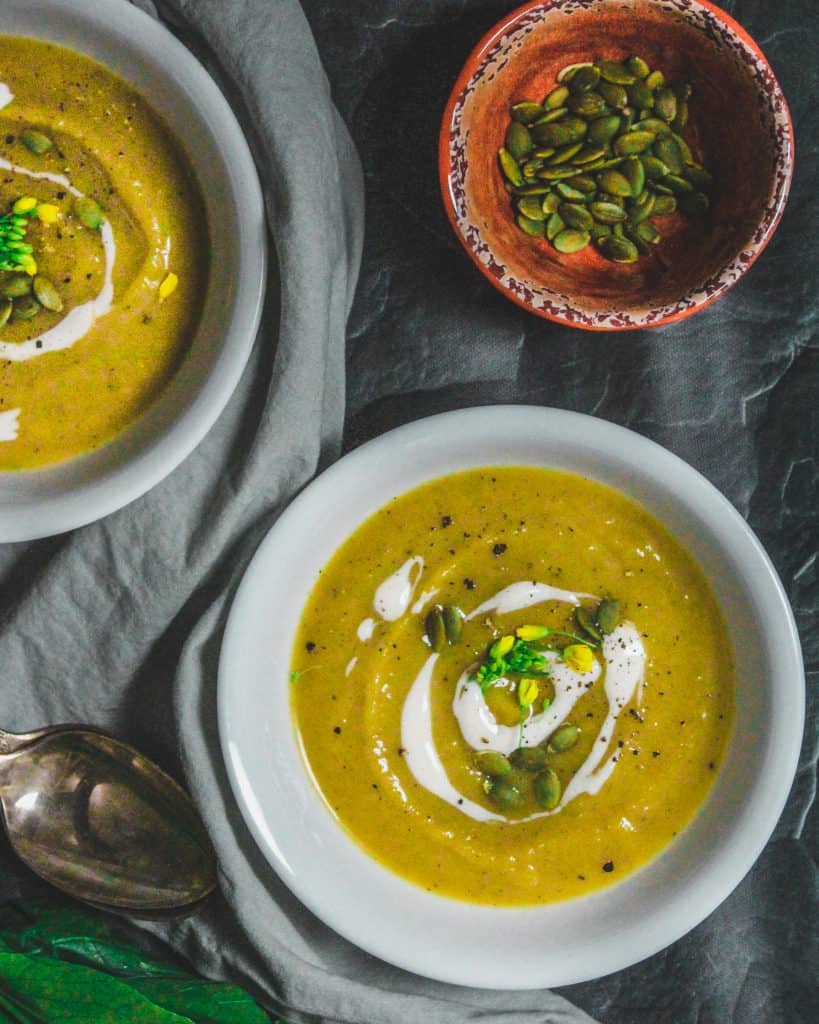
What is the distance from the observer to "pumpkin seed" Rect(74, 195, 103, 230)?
1.86 m

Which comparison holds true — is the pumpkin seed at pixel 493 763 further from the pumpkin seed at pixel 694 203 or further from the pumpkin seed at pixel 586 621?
the pumpkin seed at pixel 694 203

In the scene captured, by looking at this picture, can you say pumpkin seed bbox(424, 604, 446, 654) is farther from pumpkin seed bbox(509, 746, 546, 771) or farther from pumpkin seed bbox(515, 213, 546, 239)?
pumpkin seed bbox(515, 213, 546, 239)

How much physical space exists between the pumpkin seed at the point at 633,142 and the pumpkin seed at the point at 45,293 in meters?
1.03

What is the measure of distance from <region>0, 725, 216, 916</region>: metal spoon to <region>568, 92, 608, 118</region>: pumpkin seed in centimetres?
140

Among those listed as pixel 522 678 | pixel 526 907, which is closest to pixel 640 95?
pixel 522 678

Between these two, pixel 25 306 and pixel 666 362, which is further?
pixel 666 362

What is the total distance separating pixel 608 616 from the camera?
1.88 metres

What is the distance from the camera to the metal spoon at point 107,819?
1.96 metres

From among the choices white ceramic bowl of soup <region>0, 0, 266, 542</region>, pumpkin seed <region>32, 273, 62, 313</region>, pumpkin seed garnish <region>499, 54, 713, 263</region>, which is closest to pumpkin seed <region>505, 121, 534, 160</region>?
pumpkin seed garnish <region>499, 54, 713, 263</region>

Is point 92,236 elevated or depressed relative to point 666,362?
elevated

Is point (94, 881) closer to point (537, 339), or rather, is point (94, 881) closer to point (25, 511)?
point (25, 511)

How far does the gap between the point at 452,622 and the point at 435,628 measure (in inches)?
1.3

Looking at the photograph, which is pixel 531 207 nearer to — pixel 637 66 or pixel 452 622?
pixel 637 66

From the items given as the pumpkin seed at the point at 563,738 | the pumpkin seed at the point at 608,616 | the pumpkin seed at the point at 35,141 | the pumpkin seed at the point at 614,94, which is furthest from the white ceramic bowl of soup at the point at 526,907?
the pumpkin seed at the point at 35,141
